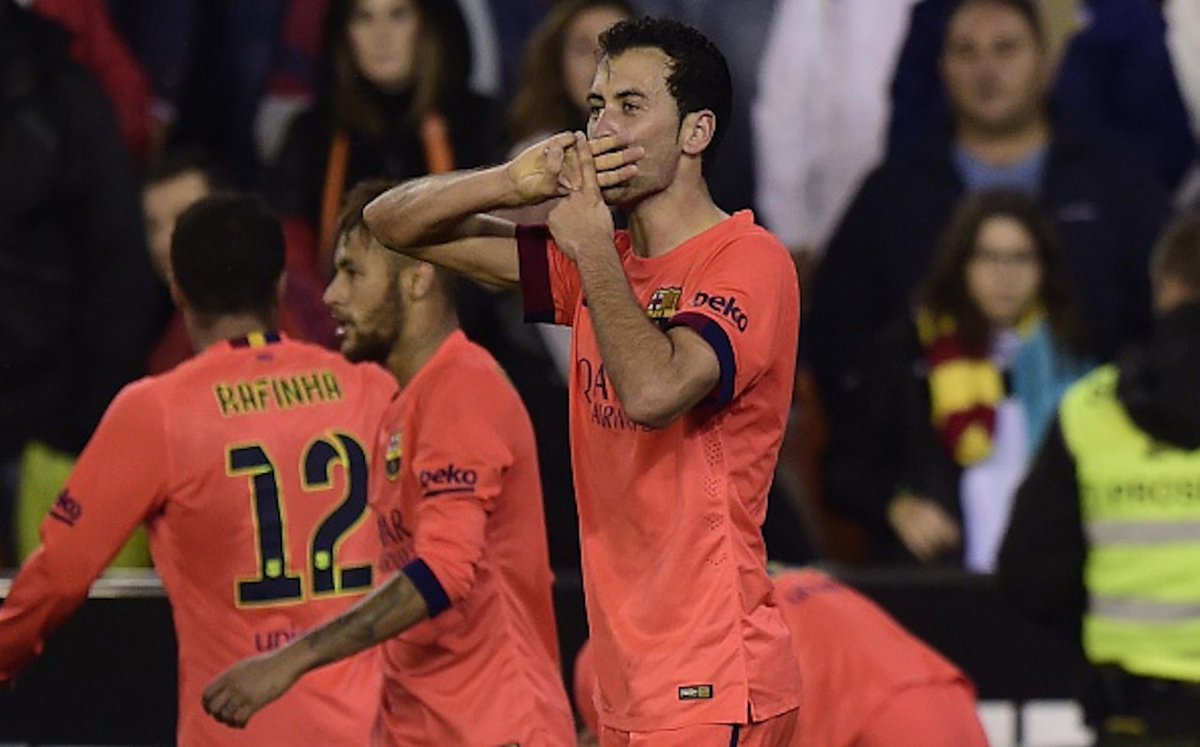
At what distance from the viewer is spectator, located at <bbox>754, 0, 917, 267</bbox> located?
8984mm

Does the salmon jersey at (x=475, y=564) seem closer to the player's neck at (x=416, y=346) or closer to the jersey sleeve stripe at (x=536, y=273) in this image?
the player's neck at (x=416, y=346)

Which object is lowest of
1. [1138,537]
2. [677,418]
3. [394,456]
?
[1138,537]

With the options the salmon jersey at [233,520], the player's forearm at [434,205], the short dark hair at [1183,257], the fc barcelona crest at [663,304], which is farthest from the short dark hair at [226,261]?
the short dark hair at [1183,257]

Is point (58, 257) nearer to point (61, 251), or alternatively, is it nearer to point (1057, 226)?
point (61, 251)

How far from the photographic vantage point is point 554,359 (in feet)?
27.5

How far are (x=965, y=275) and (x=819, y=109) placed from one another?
91 cm

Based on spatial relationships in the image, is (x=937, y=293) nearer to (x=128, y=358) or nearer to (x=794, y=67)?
(x=794, y=67)

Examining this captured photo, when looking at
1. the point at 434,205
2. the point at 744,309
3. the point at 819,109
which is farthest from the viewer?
the point at 819,109

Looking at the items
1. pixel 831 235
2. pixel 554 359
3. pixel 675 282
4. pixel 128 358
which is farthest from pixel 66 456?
pixel 675 282

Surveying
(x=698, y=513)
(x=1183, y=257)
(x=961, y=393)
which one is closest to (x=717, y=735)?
(x=698, y=513)

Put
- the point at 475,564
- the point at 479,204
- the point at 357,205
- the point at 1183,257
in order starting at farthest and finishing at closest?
the point at 1183,257
the point at 357,205
the point at 475,564
the point at 479,204

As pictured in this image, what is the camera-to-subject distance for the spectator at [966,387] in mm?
8352

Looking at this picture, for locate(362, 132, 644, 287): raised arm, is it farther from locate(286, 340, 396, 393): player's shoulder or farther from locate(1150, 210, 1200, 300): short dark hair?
locate(1150, 210, 1200, 300): short dark hair

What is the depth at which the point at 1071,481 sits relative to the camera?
19.9 ft
